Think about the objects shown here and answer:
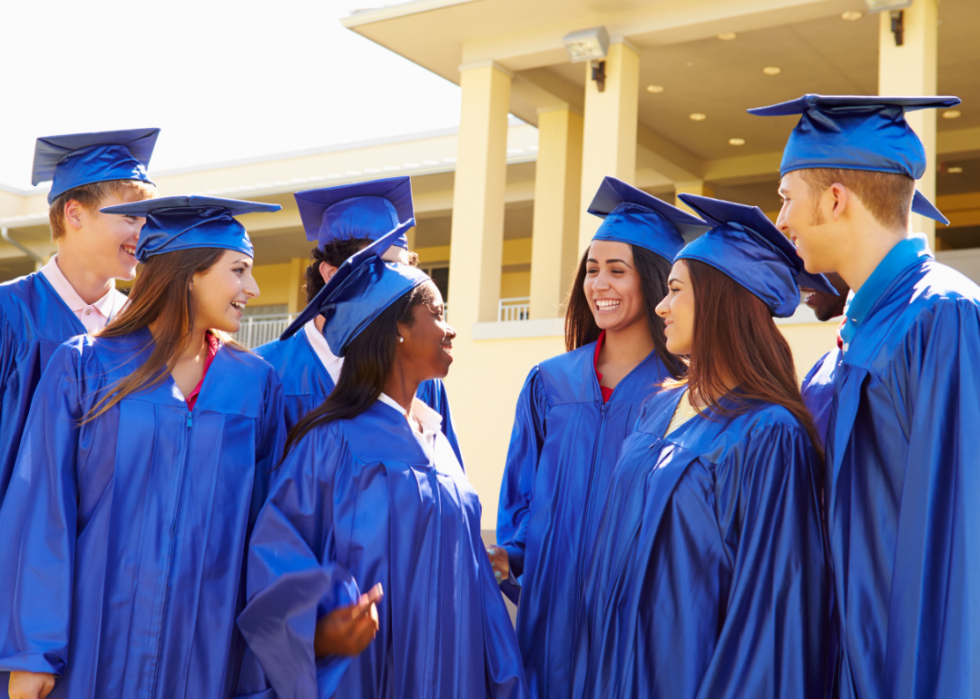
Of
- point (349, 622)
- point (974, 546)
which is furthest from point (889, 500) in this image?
point (349, 622)

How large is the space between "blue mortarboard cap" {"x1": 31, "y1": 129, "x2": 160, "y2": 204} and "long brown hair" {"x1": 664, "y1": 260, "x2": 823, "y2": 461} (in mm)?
2202

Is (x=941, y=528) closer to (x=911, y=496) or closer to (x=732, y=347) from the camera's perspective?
(x=911, y=496)

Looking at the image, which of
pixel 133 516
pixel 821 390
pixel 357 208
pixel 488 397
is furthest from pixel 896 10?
pixel 133 516

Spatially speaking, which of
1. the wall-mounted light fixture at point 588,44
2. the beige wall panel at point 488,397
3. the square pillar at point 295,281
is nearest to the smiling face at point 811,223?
the beige wall panel at point 488,397

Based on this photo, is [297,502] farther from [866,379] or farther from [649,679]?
[866,379]

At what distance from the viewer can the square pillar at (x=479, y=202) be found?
1305 centimetres

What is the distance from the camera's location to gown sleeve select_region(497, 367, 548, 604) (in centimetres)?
354

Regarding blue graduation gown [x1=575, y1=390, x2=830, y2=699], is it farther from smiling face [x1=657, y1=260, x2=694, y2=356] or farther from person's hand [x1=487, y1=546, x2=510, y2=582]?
person's hand [x1=487, y1=546, x2=510, y2=582]

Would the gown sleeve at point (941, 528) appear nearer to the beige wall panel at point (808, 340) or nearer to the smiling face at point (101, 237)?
the smiling face at point (101, 237)

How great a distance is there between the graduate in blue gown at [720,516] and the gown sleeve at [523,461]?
601 millimetres

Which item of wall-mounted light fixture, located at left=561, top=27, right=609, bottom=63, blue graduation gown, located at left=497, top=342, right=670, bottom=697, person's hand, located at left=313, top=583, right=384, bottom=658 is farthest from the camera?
wall-mounted light fixture, located at left=561, top=27, right=609, bottom=63

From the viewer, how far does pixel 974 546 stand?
2201 millimetres

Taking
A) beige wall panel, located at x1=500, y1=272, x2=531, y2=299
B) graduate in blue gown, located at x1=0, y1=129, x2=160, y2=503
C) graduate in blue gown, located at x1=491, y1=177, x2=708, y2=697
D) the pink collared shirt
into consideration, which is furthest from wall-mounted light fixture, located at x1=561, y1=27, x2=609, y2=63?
the pink collared shirt

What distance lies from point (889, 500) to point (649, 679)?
2.54 feet
